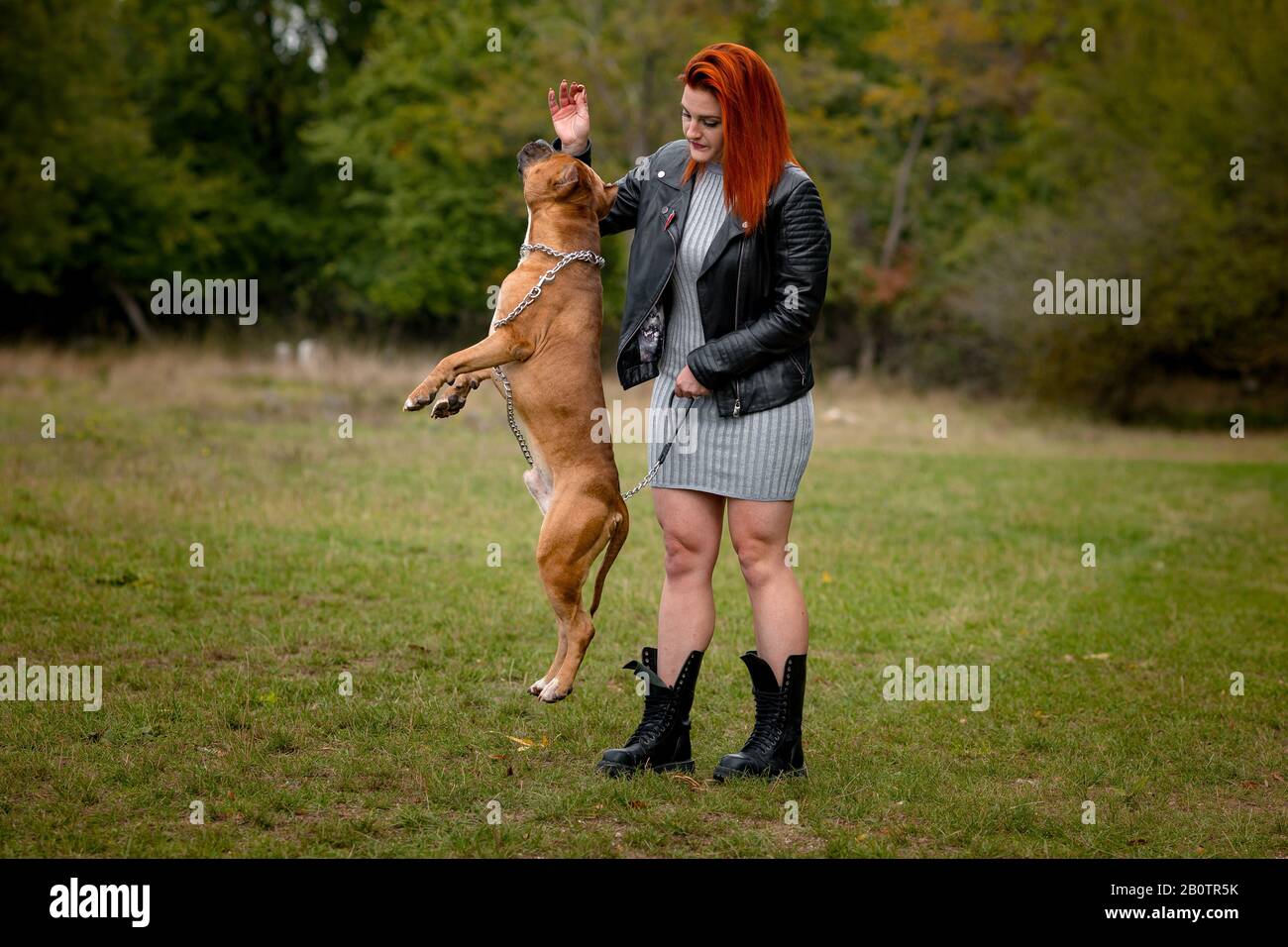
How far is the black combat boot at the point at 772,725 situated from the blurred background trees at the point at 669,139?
2152 centimetres

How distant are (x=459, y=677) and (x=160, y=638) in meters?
1.62

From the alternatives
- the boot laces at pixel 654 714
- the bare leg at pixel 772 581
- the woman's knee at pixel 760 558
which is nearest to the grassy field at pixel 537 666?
the boot laces at pixel 654 714

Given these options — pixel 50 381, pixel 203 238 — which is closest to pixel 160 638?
pixel 50 381

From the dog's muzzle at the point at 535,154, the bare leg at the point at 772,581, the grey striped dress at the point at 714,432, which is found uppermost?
the dog's muzzle at the point at 535,154

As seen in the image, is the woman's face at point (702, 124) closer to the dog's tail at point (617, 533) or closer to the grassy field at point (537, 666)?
the dog's tail at point (617, 533)

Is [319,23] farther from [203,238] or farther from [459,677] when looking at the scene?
[459,677]

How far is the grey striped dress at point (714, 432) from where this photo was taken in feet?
15.3

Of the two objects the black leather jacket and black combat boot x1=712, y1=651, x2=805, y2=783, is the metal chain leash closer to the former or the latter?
the black leather jacket

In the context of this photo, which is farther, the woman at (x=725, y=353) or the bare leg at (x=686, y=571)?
the bare leg at (x=686, y=571)

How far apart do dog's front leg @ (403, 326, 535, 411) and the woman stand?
1.34ft

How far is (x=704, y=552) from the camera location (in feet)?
15.7

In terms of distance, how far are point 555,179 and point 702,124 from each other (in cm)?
59

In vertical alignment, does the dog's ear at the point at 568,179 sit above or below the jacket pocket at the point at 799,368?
above

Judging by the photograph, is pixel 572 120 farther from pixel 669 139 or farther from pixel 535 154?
pixel 669 139
